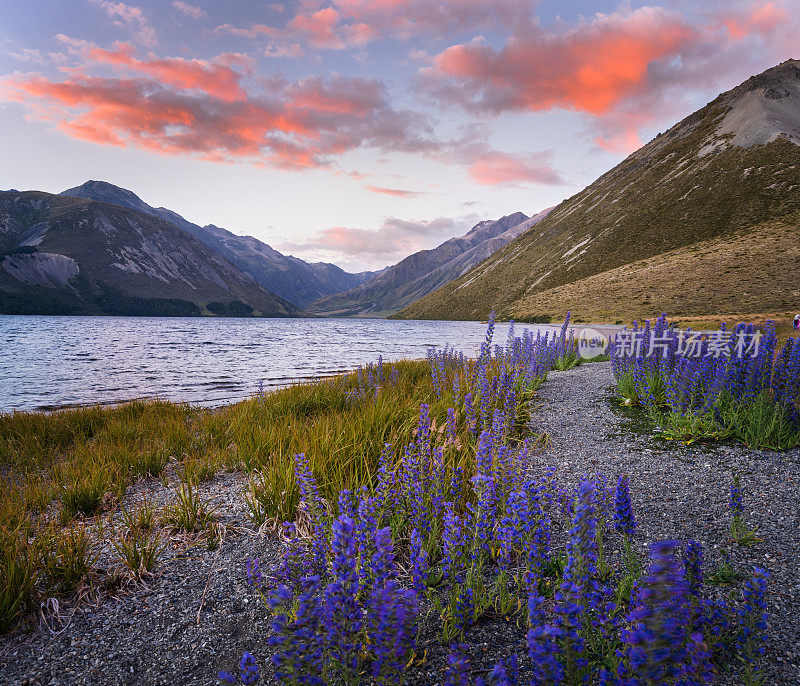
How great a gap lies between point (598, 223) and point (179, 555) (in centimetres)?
14468

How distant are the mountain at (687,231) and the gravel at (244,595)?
6445 centimetres

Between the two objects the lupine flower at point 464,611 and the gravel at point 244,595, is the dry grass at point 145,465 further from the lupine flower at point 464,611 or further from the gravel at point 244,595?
the lupine flower at point 464,611

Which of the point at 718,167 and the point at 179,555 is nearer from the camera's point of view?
the point at 179,555

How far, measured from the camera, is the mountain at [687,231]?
209 ft

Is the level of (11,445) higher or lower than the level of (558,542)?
lower

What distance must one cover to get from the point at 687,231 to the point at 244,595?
111875 mm

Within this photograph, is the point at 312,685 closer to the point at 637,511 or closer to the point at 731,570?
the point at 731,570

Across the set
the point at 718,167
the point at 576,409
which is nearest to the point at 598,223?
the point at 718,167

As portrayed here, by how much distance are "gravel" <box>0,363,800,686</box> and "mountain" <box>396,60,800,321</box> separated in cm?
6445

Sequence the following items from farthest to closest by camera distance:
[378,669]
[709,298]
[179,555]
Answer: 1. [709,298]
2. [179,555]
3. [378,669]

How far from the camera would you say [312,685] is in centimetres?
169

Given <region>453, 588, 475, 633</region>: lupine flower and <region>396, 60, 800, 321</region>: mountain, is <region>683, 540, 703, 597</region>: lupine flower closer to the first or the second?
<region>453, 588, 475, 633</region>: lupine flower

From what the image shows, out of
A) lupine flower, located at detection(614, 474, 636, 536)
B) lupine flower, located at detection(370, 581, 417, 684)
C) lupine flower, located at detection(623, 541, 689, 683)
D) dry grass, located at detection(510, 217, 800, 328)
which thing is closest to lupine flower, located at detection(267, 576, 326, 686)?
lupine flower, located at detection(370, 581, 417, 684)

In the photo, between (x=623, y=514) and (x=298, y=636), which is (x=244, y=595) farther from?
(x=623, y=514)
